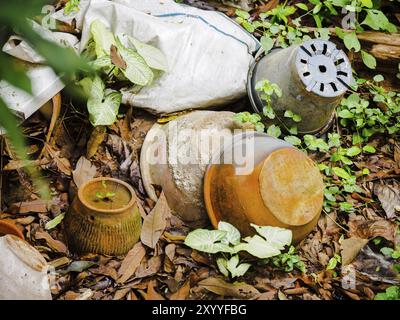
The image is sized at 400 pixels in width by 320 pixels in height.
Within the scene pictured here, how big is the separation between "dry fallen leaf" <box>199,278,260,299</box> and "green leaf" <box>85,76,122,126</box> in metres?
1.08

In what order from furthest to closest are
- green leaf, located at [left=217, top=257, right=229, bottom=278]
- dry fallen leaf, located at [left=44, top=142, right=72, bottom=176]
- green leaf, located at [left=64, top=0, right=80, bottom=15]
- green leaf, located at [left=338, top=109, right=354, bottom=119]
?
green leaf, located at [left=338, top=109, right=354, bottom=119] → green leaf, located at [left=64, top=0, right=80, bottom=15] → dry fallen leaf, located at [left=44, top=142, right=72, bottom=176] → green leaf, located at [left=217, top=257, right=229, bottom=278]

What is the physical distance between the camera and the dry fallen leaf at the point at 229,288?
255cm

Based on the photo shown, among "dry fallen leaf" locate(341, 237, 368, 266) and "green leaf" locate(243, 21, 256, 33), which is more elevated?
"green leaf" locate(243, 21, 256, 33)

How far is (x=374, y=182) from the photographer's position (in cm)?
332

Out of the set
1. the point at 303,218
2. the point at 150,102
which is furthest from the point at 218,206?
the point at 150,102

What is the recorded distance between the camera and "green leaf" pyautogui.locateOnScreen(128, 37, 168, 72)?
2951mm

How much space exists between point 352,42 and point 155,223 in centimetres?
190

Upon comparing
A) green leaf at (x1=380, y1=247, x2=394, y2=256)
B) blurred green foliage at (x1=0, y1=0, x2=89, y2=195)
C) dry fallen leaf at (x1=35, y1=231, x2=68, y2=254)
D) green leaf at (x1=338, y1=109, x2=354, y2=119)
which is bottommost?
green leaf at (x1=380, y1=247, x2=394, y2=256)

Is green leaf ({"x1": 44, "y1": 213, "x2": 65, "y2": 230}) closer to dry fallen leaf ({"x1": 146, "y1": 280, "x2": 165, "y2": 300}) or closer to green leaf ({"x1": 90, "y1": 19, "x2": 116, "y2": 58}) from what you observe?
dry fallen leaf ({"x1": 146, "y1": 280, "x2": 165, "y2": 300})

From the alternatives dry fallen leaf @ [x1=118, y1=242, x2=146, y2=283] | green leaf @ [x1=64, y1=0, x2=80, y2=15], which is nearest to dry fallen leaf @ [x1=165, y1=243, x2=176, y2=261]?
dry fallen leaf @ [x1=118, y1=242, x2=146, y2=283]

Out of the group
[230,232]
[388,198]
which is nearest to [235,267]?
[230,232]

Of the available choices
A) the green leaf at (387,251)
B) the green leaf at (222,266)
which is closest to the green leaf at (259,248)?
the green leaf at (222,266)

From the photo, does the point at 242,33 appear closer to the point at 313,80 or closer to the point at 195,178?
the point at 313,80

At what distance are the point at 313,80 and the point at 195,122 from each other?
75cm
